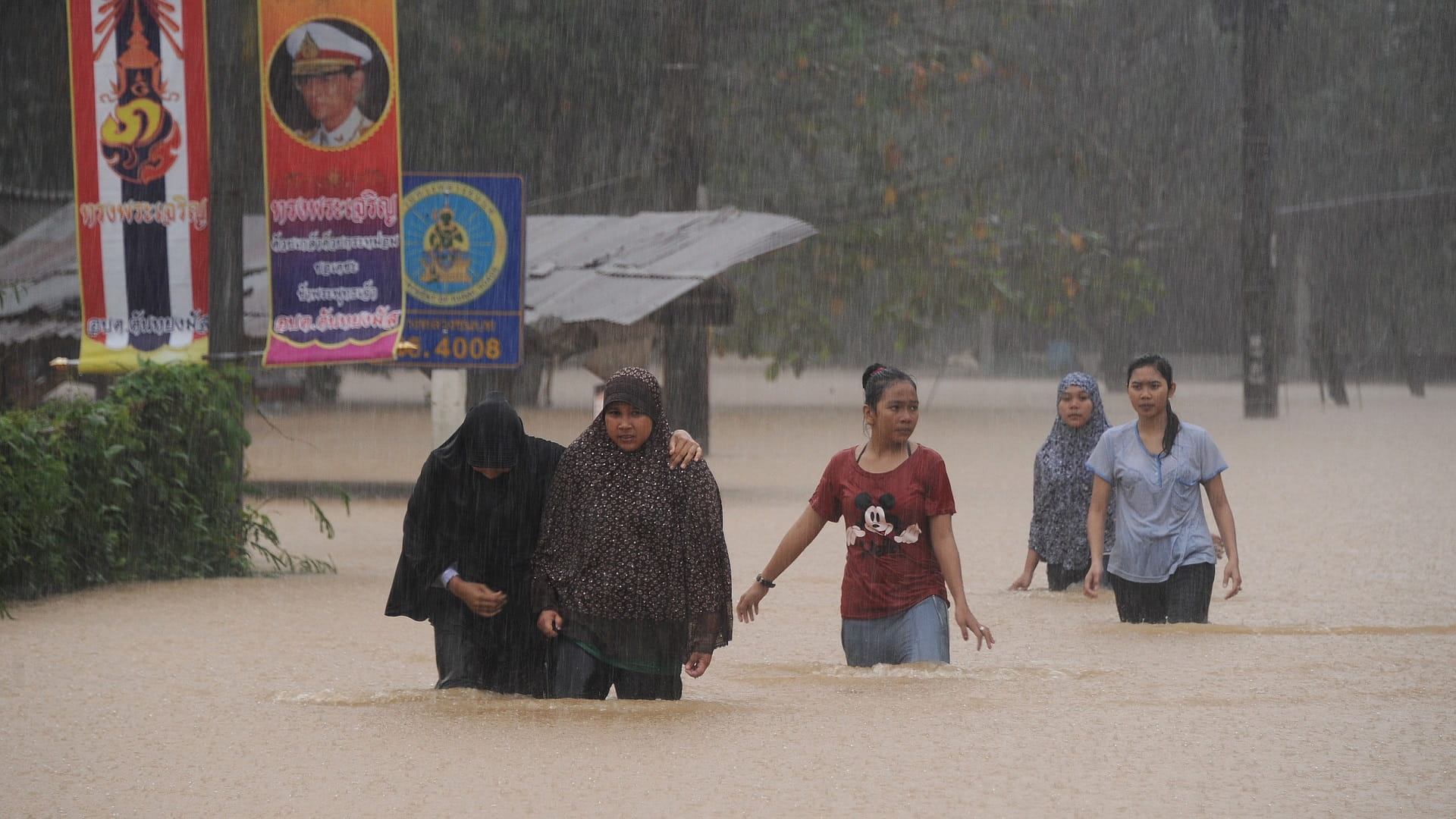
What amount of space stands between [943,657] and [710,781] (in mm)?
1770

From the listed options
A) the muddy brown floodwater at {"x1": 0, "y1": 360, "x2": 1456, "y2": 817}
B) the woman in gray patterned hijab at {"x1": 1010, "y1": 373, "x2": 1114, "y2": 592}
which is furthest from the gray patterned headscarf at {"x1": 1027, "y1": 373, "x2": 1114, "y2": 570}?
the muddy brown floodwater at {"x1": 0, "y1": 360, "x2": 1456, "y2": 817}

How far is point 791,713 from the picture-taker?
6.42 m

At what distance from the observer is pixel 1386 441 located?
2256cm

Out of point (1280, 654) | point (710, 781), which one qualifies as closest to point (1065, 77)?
point (1280, 654)

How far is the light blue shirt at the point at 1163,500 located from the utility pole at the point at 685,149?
13.5 metres

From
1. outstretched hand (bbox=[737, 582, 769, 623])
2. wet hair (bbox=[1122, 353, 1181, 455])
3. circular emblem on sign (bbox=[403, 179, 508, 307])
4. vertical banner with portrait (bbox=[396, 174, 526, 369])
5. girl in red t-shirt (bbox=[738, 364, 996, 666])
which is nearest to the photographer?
outstretched hand (bbox=[737, 582, 769, 623])

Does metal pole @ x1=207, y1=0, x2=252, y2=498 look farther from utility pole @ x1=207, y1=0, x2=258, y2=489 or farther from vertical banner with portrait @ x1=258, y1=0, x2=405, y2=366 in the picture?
vertical banner with portrait @ x1=258, y1=0, x2=405, y2=366

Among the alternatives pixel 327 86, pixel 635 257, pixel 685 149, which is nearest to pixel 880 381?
pixel 327 86

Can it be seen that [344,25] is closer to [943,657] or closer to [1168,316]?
[943,657]

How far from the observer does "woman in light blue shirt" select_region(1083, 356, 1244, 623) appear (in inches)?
318

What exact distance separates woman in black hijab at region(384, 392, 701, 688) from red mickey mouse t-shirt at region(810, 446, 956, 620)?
2.88 feet

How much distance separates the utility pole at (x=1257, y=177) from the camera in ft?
97.3

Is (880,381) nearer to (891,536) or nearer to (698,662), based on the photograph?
(891,536)

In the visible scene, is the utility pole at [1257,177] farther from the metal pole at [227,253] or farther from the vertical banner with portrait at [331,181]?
the vertical banner with portrait at [331,181]
